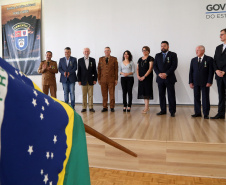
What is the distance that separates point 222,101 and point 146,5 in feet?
10.5

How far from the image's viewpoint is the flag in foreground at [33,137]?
0.53 meters

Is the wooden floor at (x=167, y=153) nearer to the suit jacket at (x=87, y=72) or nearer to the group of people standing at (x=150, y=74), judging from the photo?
the group of people standing at (x=150, y=74)

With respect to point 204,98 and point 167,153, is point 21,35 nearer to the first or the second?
point 204,98

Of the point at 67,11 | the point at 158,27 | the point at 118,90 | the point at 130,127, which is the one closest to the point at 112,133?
the point at 130,127

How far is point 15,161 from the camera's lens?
55cm

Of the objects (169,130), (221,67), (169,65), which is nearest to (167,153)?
(169,130)

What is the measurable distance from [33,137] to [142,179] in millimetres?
1825

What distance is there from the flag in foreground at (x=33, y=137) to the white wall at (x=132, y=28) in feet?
16.4

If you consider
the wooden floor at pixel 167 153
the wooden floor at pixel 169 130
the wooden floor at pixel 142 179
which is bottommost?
the wooden floor at pixel 142 179

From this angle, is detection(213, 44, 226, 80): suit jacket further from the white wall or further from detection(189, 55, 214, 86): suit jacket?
the white wall

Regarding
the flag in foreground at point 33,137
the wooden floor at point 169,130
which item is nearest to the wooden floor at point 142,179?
the wooden floor at point 169,130

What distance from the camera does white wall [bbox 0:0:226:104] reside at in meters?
5.29

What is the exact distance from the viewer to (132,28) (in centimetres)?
569

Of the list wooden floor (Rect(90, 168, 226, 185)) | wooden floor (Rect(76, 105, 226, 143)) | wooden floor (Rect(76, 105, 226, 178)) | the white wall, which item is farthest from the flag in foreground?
the white wall
